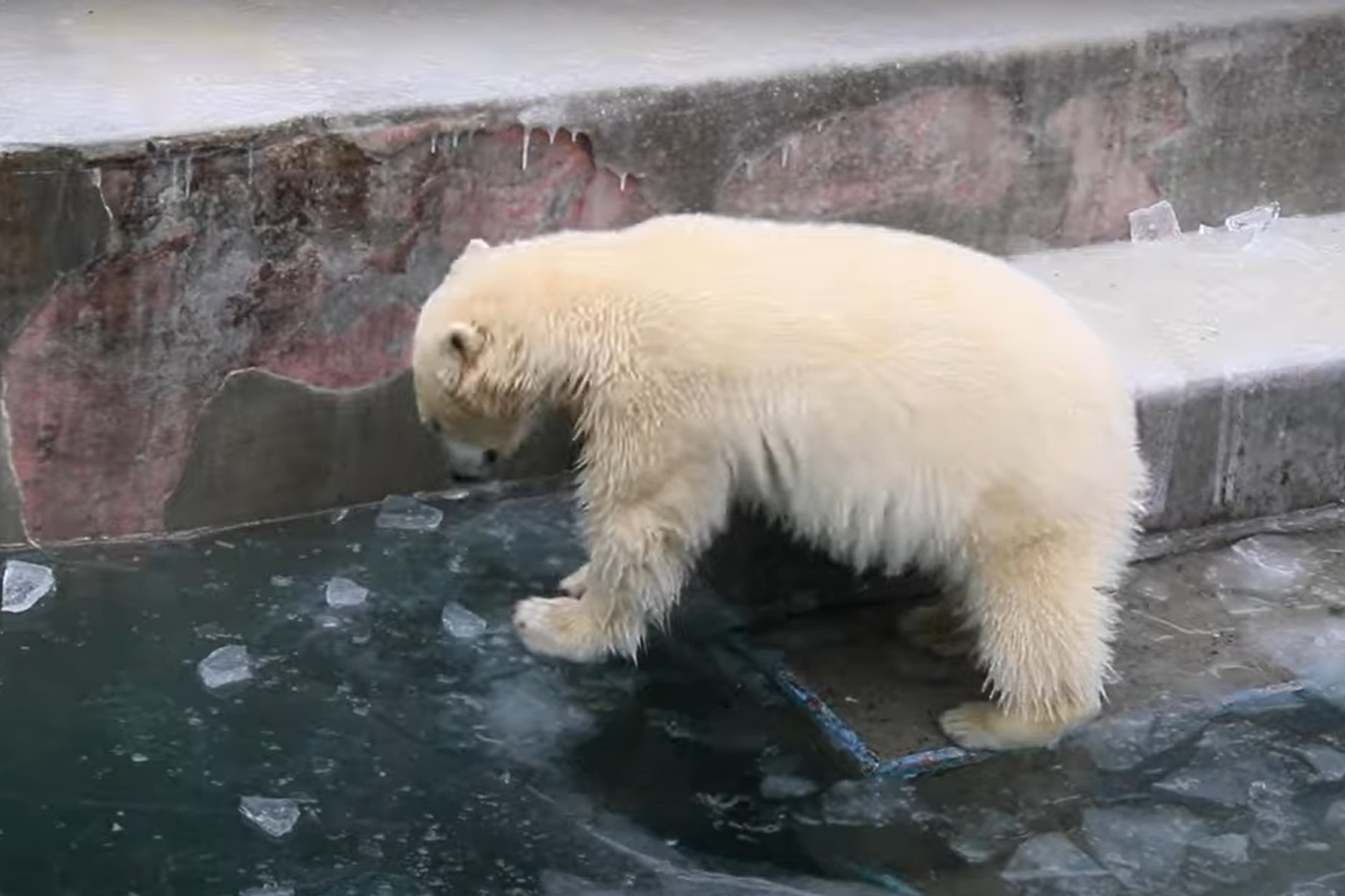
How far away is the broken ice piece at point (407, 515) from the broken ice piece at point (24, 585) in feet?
2.36

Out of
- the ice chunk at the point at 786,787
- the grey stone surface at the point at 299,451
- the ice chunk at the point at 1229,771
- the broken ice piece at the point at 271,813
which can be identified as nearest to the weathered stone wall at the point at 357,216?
the grey stone surface at the point at 299,451

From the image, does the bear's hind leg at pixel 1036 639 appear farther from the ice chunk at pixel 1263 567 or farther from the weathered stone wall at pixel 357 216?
the weathered stone wall at pixel 357 216

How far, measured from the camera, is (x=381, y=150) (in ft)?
14.4

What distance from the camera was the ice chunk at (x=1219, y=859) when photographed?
11.6 feet

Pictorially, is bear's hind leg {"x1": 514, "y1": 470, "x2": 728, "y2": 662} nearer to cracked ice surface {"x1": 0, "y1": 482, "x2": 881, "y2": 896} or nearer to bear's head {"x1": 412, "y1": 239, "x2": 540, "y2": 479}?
cracked ice surface {"x1": 0, "y1": 482, "x2": 881, "y2": 896}

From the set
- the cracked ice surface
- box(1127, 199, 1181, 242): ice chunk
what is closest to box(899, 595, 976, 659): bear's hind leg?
the cracked ice surface

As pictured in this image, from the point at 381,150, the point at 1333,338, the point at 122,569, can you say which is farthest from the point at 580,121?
the point at 1333,338

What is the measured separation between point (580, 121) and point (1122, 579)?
60.5 inches

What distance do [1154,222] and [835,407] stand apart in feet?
6.87

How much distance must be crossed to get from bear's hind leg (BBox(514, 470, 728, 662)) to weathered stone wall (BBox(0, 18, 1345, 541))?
79 cm

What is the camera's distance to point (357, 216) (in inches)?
175

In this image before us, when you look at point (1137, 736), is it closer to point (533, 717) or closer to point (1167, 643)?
point (1167, 643)

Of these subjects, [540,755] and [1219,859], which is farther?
[540,755]

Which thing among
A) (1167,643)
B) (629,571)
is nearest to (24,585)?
(629,571)
